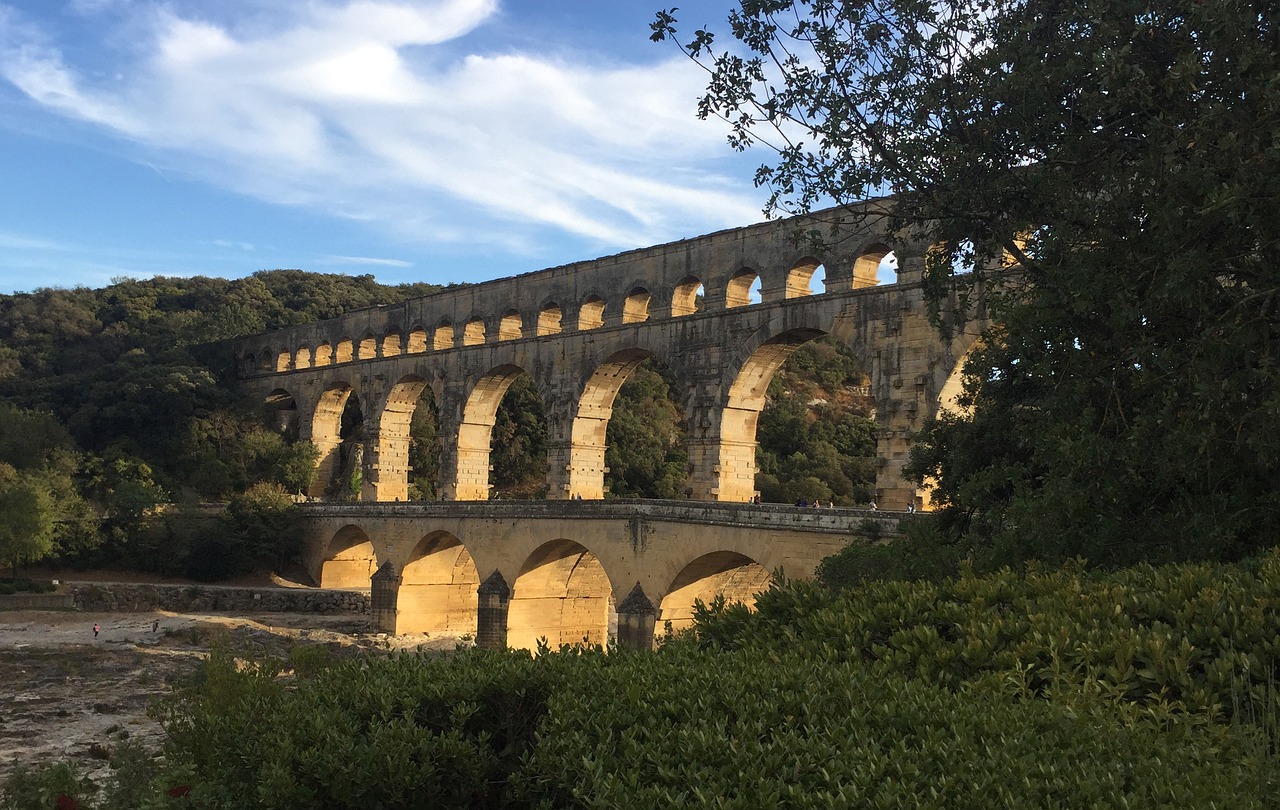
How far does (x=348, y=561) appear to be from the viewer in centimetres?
3662

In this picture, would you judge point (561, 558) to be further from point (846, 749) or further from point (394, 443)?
point (846, 749)

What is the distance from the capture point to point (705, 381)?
982 inches

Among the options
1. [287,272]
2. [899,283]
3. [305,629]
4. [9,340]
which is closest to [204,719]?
[899,283]

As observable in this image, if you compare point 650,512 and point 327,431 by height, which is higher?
point 327,431

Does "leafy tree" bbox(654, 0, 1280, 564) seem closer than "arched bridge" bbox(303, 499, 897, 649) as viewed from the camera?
Yes

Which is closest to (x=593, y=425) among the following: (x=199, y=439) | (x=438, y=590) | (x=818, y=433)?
(x=438, y=590)

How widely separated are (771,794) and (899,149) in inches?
314

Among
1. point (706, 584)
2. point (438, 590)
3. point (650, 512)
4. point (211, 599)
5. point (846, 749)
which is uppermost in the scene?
point (650, 512)

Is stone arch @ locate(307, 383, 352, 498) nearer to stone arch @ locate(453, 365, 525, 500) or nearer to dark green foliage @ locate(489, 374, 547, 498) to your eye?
dark green foliage @ locate(489, 374, 547, 498)

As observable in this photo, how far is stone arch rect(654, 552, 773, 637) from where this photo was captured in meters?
22.2

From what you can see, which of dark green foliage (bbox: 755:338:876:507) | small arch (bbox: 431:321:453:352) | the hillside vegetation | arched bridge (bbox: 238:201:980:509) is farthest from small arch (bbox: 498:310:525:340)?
dark green foliage (bbox: 755:338:876:507)

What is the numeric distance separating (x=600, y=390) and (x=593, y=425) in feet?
3.16

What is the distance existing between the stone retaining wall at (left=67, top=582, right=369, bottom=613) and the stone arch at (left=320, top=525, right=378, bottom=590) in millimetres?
1285

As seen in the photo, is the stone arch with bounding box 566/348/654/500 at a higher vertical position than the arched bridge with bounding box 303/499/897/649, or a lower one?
higher
